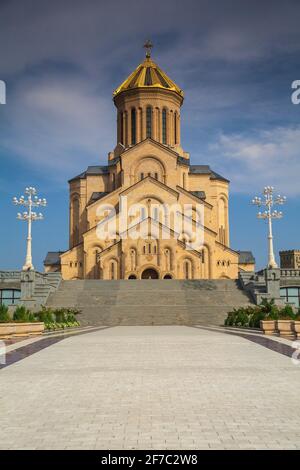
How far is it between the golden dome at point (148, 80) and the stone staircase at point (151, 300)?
25.8 meters

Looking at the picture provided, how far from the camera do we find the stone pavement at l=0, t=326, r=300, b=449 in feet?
17.1

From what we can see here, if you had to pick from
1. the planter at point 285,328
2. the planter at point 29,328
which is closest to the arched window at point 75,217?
the planter at point 29,328

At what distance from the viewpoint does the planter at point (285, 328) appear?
60.6 feet

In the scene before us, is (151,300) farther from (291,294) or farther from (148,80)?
(148,80)

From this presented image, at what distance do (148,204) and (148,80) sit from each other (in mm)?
15615

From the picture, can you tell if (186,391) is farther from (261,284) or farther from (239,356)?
(261,284)

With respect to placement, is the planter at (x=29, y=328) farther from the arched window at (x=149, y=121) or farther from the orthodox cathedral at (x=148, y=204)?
the arched window at (x=149, y=121)

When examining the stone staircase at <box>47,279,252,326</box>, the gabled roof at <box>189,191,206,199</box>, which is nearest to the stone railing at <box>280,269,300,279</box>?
the stone staircase at <box>47,279,252,326</box>

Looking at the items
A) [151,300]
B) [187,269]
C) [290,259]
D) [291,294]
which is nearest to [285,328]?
[151,300]

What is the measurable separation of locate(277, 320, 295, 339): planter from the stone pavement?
20.0 feet

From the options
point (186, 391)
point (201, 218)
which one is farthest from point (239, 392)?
point (201, 218)

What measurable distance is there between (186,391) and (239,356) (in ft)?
15.9

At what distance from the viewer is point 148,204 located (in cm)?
4884

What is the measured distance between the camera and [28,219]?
3444cm
